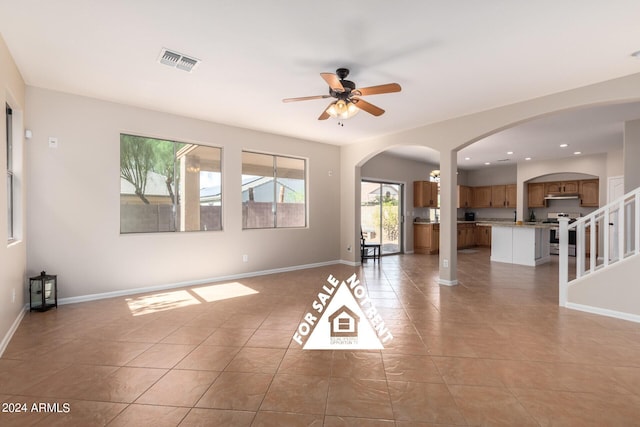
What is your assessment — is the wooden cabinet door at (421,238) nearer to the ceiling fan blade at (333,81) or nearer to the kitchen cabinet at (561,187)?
the kitchen cabinet at (561,187)

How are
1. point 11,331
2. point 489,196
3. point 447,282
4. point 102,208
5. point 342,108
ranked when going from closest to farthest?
point 11,331 → point 342,108 → point 102,208 → point 447,282 → point 489,196

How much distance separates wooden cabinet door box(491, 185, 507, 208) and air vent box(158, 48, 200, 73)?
1018cm

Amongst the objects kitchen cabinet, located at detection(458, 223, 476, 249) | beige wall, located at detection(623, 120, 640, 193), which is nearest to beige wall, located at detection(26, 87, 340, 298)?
beige wall, located at detection(623, 120, 640, 193)

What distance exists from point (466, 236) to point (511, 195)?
1982mm

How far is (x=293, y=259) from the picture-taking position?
634cm

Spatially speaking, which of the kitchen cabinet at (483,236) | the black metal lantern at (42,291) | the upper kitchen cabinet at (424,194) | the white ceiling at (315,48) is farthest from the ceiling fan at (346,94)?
the kitchen cabinet at (483,236)

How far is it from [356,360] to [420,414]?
74 centimetres

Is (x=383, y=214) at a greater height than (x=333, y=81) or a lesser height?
lesser

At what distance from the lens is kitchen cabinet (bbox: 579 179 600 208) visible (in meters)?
8.18

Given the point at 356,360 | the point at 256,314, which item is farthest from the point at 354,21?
the point at 256,314

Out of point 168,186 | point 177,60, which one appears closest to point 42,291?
point 168,186

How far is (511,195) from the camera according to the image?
9.89 meters

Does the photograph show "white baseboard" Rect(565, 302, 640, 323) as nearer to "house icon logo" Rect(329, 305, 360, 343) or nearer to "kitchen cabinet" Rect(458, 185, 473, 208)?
"house icon logo" Rect(329, 305, 360, 343)

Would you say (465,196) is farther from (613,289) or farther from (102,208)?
(102,208)
